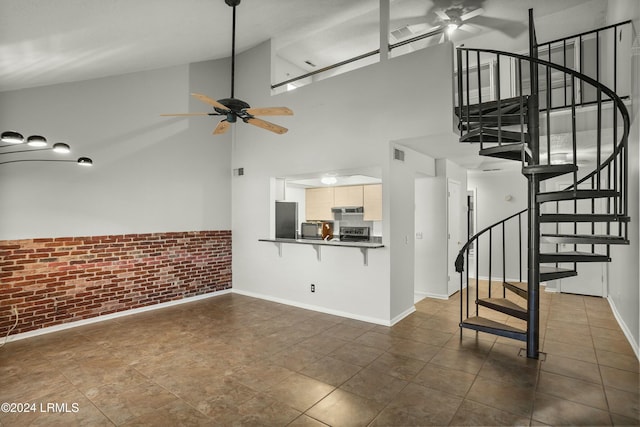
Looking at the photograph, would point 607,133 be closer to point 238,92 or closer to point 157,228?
point 238,92

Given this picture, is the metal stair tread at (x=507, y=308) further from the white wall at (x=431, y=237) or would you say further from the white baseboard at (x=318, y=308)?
the white wall at (x=431, y=237)

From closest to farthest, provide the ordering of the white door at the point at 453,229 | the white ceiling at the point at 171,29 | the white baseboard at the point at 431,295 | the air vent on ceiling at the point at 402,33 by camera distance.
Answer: the white ceiling at the point at 171,29 → the air vent on ceiling at the point at 402,33 → the white baseboard at the point at 431,295 → the white door at the point at 453,229

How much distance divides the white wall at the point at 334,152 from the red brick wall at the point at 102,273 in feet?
2.21

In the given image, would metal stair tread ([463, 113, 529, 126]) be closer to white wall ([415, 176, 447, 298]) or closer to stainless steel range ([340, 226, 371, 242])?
white wall ([415, 176, 447, 298])

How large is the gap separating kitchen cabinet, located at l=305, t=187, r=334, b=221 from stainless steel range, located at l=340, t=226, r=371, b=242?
4.66ft

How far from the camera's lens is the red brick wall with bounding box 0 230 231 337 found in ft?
12.8

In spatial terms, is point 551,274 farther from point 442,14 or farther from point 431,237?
point 442,14

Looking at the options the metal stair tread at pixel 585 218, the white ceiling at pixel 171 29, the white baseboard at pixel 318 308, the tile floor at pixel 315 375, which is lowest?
the tile floor at pixel 315 375

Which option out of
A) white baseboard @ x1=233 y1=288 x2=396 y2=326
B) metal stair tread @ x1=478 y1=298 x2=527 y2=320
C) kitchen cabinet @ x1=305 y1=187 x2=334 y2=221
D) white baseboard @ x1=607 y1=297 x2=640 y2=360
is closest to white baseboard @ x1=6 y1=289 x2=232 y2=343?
white baseboard @ x1=233 y1=288 x2=396 y2=326

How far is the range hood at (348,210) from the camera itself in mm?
6914

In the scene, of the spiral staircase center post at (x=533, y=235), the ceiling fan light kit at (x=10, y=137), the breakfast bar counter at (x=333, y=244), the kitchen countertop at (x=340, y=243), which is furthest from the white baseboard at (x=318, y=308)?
the ceiling fan light kit at (x=10, y=137)

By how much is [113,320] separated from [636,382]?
586cm

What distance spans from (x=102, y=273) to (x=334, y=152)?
12.1 ft

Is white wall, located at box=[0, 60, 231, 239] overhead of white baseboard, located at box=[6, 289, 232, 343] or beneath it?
overhead
